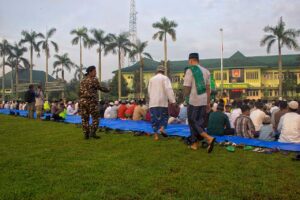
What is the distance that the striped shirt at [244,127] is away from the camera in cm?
829

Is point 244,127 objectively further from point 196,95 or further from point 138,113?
point 138,113

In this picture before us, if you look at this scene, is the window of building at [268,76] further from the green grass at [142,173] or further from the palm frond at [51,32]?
the green grass at [142,173]

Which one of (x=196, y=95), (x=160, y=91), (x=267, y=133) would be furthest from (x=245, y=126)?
(x=160, y=91)

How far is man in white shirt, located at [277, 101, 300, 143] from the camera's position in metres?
7.32

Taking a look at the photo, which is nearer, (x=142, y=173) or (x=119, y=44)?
(x=142, y=173)

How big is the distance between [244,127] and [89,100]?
3824mm

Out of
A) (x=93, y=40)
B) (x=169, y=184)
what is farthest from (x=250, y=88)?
(x=169, y=184)

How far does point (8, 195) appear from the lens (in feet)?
12.2

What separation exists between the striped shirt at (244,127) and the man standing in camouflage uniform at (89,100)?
131 inches

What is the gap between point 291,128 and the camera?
24.4 ft

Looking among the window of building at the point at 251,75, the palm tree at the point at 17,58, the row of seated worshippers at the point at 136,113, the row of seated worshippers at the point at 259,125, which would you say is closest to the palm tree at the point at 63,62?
the palm tree at the point at 17,58

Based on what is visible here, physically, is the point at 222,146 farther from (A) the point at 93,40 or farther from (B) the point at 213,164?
(A) the point at 93,40

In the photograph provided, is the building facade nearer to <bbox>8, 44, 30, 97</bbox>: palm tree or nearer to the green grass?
<bbox>8, 44, 30, 97</bbox>: palm tree

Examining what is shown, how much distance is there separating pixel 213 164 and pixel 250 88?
53.7 m
